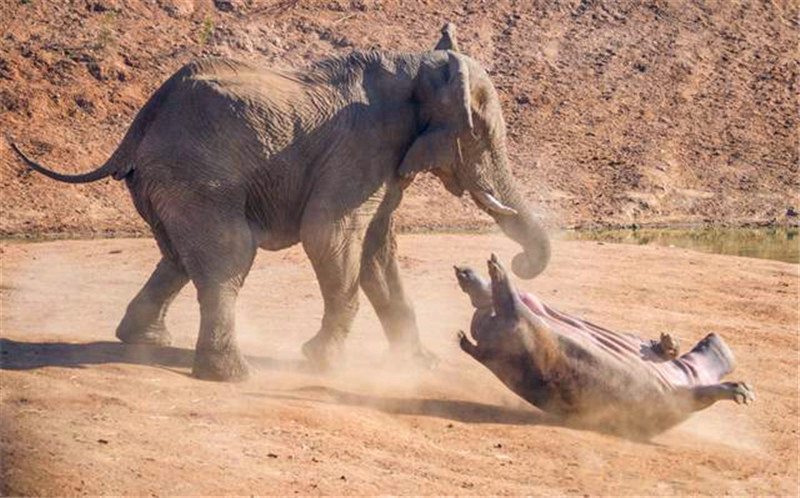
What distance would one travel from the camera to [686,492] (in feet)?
27.2

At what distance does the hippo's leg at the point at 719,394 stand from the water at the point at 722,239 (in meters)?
7.98

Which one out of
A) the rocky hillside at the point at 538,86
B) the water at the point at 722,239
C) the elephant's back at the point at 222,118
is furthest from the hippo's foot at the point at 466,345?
the rocky hillside at the point at 538,86

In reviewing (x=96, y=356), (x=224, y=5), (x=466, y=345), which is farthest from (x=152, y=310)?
(x=224, y=5)

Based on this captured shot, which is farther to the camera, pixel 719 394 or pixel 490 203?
pixel 490 203

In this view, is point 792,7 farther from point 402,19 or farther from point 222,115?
point 222,115

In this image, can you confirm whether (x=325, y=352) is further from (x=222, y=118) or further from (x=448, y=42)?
(x=448, y=42)

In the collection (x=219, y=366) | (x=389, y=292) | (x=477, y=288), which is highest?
(x=477, y=288)

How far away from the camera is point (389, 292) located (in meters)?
11.0

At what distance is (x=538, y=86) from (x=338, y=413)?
597 inches

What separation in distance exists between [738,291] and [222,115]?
6.16 m

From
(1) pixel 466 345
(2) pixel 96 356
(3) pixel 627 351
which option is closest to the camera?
(1) pixel 466 345

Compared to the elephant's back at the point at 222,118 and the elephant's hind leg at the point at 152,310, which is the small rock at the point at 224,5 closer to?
the elephant's hind leg at the point at 152,310

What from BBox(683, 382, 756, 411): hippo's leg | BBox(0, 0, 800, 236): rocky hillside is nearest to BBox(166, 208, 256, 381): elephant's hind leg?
BBox(683, 382, 756, 411): hippo's leg

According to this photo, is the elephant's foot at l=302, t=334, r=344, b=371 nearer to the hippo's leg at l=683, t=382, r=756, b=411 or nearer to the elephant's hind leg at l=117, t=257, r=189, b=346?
the elephant's hind leg at l=117, t=257, r=189, b=346
